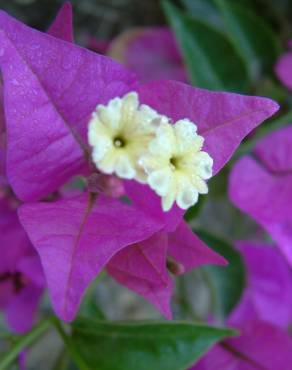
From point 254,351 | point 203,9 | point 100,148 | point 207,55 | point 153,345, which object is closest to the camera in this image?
point 100,148

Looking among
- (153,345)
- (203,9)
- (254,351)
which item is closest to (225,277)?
(254,351)

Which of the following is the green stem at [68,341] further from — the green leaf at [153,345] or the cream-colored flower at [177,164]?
the cream-colored flower at [177,164]

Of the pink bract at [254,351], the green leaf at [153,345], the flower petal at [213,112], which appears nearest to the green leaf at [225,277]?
the pink bract at [254,351]

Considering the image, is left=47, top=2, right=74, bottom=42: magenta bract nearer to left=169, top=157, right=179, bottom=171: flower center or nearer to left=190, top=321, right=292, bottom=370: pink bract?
left=169, top=157, right=179, bottom=171: flower center

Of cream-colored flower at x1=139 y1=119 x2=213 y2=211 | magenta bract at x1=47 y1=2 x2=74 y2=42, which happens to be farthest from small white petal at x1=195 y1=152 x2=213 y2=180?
magenta bract at x1=47 y1=2 x2=74 y2=42

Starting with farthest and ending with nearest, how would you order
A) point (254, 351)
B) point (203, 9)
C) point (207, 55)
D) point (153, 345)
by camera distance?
1. point (203, 9)
2. point (207, 55)
3. point (254, 351)
4. point (153, 345)

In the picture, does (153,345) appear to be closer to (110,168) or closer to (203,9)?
(110,168)
